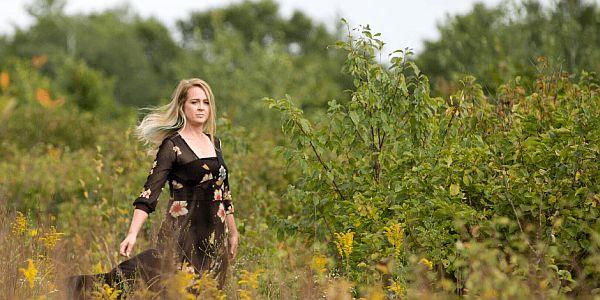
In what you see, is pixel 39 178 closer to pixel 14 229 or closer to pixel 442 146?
pixel 14 229

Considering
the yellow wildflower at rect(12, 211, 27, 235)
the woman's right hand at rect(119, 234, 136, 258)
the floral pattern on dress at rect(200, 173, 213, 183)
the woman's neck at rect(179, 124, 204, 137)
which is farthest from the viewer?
the woman's neck at rect(179, 124, 204, 137)

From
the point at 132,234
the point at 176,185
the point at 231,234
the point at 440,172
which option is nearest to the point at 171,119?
the point at 176,185

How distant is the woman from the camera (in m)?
5.21

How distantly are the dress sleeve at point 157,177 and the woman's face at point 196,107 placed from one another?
246 mm

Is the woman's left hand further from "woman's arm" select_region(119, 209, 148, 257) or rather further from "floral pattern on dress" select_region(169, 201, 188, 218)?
"woman's arm" select_region(119, 209, 148, 257)

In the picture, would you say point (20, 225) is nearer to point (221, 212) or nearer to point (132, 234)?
point (132, 234)

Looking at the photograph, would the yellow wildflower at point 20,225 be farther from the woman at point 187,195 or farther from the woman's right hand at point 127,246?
the woman's right hand at point 127,246

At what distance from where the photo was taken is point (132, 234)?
192 inches

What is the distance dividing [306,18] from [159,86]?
1030 cm

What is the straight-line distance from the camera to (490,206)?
5.60 m

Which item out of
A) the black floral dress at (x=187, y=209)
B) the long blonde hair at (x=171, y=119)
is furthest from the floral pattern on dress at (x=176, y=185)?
the long blonde hair at (x=171, y=119)

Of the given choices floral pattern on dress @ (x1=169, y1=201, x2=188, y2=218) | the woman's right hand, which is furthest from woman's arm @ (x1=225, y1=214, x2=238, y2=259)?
the woman's right hand

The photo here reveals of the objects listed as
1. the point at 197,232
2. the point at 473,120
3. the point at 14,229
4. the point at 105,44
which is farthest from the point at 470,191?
the point at 105,44

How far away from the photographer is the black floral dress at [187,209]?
5254 millimetres
